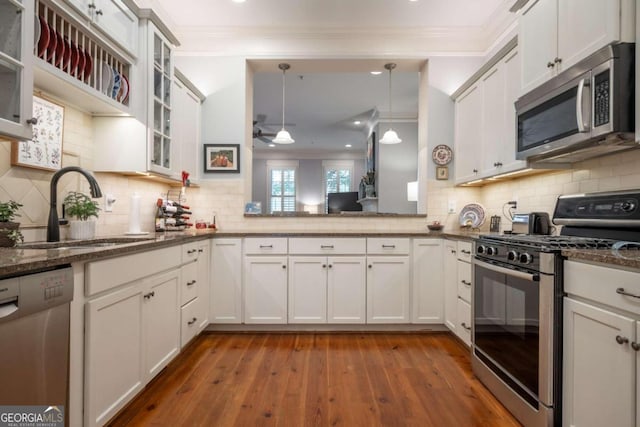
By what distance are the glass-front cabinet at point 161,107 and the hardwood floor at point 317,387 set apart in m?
1.46

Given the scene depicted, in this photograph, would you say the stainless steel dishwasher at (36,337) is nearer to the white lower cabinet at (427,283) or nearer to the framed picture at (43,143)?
the framed picture at (43,143)

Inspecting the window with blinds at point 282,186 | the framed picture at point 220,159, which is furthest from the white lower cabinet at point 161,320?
the window with blinds at point 282,186

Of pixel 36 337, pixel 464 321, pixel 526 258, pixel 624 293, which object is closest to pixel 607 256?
pixel 624 293

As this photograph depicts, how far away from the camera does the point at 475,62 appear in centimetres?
343

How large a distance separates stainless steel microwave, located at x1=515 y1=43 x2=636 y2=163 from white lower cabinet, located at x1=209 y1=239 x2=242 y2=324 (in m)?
2.35

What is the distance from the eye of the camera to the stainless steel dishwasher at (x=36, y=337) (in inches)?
39.6

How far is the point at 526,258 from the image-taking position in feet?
5.30

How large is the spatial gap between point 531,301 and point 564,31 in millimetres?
1455

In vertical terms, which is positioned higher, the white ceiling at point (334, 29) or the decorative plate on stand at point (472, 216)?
the white ceiling at point (334, 29)

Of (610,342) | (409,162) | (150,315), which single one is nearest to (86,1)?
(150,315)

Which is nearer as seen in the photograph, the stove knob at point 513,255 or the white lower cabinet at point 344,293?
the stove knob at point 513,255

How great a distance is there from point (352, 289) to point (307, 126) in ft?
17.6

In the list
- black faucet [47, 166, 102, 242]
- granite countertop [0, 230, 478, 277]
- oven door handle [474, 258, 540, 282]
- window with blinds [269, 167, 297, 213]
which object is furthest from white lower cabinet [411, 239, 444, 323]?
window with blinds [269, 167, 297, 213]

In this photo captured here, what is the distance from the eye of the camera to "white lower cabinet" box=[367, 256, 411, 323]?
9.75ft
